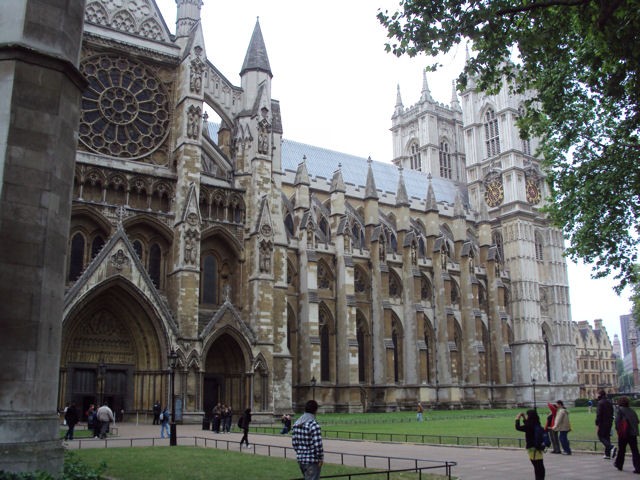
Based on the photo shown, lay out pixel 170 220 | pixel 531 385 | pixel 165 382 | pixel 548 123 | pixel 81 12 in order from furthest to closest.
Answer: pixel 531 385 < pixel 170 220 < pixel 165 382 < pixel 548 123 < pixel 81 12

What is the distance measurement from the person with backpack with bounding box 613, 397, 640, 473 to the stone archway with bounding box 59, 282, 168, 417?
2142 cm

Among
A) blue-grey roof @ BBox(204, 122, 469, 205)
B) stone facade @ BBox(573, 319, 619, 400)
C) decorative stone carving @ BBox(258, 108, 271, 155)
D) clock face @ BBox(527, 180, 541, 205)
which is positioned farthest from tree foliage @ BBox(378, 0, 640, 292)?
stone facade @ BBox(573, 319, 619, 400)

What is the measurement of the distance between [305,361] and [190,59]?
21.0 meters

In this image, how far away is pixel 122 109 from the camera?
34781 millimetres

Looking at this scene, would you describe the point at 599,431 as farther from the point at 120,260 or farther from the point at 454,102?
the point at 454,102

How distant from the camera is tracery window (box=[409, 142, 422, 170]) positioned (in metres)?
77.7

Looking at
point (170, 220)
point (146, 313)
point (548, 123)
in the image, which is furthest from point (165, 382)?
point (548, 123)

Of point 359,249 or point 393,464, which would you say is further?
point 359,249

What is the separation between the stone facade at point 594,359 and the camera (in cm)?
11268

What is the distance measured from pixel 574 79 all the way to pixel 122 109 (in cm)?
2242

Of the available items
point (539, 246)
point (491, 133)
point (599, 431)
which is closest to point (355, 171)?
point (491, 133)

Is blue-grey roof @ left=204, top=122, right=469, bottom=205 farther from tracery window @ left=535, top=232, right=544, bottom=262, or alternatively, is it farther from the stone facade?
the stone facade

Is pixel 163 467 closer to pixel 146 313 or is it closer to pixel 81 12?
pixel 81 12

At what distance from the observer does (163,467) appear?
48.8ft
